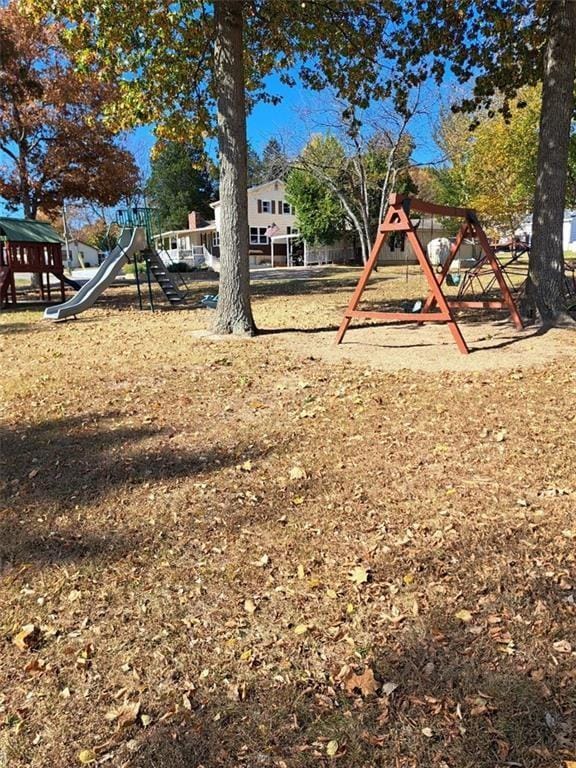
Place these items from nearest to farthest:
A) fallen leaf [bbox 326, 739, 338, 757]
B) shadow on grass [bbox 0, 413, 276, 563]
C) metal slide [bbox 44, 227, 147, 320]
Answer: fallen leaf [bbox 326, 739, 338, 757], shadow on grass [bbox 0, 413, 276, 563], metal slide [bbox 44, 227, 147, 320]

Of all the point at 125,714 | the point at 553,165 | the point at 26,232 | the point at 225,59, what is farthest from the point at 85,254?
the point at 125,714

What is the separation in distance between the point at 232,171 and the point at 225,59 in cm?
156

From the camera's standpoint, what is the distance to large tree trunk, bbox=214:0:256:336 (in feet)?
27.2

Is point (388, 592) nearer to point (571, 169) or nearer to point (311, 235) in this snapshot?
point (571, 169)

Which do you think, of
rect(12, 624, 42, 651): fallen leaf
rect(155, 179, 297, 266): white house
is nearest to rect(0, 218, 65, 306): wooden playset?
rect(12, 624, 42, 651): fallen leaf

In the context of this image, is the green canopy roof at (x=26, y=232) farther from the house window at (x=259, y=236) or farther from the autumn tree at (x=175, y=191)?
the autumn tree at (x=175, y=191)

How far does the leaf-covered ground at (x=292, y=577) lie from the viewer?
6.47 feet

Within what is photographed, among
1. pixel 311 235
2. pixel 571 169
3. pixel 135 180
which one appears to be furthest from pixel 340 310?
pixel 311 235

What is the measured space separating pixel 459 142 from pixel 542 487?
2713 cm

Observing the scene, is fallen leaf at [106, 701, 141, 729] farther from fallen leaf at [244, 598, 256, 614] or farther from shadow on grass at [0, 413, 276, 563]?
shadow on grass at [0, 413, 276, 563]

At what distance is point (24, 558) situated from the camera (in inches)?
122

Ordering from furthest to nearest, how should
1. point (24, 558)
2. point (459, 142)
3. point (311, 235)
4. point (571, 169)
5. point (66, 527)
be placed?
1. point (311, 235)
2. point (459, 142)
3. point (571, 169)
4. point (66, 527)
5. point (24, 558)

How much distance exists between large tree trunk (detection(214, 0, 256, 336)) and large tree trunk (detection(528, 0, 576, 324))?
14.5 ft

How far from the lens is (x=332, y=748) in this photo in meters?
1.88
